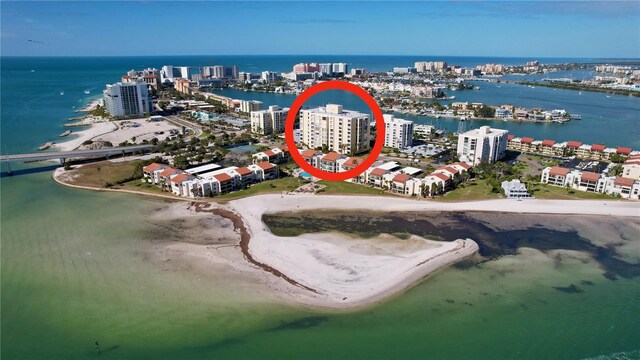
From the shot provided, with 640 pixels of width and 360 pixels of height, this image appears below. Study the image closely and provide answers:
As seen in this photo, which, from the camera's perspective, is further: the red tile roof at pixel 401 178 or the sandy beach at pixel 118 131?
the sandy beach at pixel 118 131

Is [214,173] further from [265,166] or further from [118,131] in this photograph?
[118,131]

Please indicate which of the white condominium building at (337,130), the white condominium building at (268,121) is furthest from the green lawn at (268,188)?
the white condominium building at (268,121)

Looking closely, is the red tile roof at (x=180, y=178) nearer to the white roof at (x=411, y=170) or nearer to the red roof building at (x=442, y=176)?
the white roof at (x=411, y=170)

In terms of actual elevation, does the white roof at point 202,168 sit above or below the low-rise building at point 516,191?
above

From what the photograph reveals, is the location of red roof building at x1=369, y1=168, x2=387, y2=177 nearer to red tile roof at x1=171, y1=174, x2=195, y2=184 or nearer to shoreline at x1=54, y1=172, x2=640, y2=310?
shoreline at x1=54, y1=172, x2=640, y2=310

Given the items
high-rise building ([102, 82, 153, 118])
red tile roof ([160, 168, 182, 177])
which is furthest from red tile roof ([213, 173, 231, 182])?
high-rise building ([102, 82, 153, 118])

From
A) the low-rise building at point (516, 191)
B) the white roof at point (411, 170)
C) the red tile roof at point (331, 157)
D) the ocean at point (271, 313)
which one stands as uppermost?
the red tile roof at point (331, 157)

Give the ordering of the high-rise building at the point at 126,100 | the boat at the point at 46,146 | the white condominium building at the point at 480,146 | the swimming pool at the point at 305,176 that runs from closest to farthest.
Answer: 1. the swimming pool at the point at 305,176
2. the white condominium building at the point at 480,146
3. the boat at the point at 46,146
4. the high-rise building at the point at 126,100

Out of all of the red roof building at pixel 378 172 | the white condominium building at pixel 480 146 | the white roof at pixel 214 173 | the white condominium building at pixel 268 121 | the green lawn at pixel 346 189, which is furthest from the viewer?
the white condominium building at pixel 268 121
